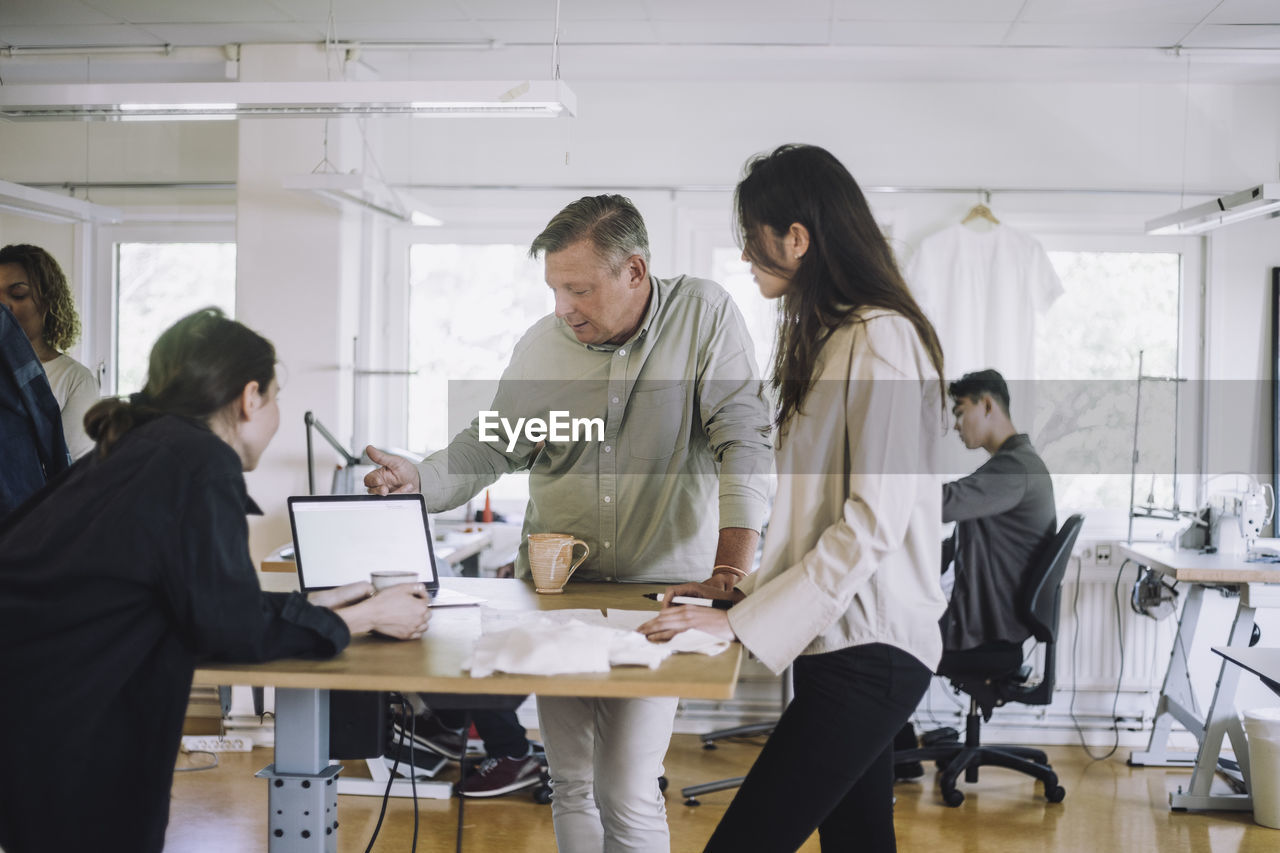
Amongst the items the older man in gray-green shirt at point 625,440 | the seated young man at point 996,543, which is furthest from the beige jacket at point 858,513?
the seated young man at point 996,543

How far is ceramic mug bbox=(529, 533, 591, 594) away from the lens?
6.08 ft

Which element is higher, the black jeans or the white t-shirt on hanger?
the white t-shirt on hanger

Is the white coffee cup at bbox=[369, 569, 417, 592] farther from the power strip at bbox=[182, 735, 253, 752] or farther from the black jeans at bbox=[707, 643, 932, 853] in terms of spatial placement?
the power strip at bbox=[182, 735, 253, 752]

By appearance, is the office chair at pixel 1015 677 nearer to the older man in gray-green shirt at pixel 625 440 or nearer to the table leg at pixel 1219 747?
the table leg at pixel 1219 747

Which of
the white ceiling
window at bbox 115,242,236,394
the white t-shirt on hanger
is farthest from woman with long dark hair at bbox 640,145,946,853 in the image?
window at bbox 115,242,236,394

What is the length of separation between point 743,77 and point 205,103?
2.19 metres

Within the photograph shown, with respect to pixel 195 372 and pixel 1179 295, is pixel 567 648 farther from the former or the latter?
pixel 1179 295

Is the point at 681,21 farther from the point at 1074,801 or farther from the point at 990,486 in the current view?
the point at 1074,801

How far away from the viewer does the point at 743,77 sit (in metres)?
4.32

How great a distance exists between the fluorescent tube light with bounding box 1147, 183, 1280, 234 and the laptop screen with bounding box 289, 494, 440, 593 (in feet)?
9.56

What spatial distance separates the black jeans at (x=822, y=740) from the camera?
1.43 metres

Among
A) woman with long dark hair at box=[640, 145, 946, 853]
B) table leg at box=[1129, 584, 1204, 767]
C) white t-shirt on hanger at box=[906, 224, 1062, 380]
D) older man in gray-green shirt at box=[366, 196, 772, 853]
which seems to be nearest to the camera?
woman with long dark hair at box=[640, 145, 946, 853]

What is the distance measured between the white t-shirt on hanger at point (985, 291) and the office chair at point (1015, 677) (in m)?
1.03

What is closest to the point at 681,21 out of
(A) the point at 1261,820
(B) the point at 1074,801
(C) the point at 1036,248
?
(C) the point at 1036,248
